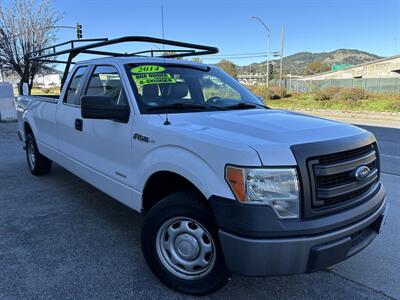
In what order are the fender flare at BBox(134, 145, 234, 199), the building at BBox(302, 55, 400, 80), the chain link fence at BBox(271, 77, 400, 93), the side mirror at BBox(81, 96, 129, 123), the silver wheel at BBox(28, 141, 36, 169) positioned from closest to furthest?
the fender flare at BBox(134, 145, 234, 199)
the side mirror at BBox(81, 96, 129, 123)
the silver wheel at BBox(28, 141, 36, 169)
the chain link fence at BBox(271, 77, 400, 93)
the building at BBox(302, 55, 400, 80)

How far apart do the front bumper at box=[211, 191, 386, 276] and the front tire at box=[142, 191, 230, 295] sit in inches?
8.8

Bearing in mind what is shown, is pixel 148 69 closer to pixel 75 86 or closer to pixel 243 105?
pixel 243 105

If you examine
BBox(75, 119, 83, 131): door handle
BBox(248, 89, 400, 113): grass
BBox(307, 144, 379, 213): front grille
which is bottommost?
BBox(248, 89, 400, 113): grass

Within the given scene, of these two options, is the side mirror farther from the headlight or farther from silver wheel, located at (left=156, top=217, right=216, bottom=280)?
the headlight

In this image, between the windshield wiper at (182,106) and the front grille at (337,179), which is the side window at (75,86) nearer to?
the windshield wiper at (182,106)

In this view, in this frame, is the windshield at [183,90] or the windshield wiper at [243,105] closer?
the windshield at [183,90]

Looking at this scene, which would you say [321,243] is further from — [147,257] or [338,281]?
[147,257]

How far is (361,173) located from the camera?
2.52 metres

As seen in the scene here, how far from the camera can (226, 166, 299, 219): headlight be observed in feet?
7.16

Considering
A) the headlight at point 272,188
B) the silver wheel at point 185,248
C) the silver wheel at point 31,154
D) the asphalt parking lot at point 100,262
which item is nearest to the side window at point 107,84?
the silver wheel at point 185,248

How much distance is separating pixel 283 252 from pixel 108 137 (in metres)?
2.08

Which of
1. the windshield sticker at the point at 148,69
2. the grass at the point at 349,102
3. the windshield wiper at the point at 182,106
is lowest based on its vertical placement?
the grass at the point at 349,102

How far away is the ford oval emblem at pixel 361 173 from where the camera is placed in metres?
2.48

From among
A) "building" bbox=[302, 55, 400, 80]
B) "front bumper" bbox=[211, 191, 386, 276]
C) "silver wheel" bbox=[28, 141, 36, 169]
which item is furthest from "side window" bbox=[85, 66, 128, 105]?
"building" bbox=[302, 55, 400, 80]
